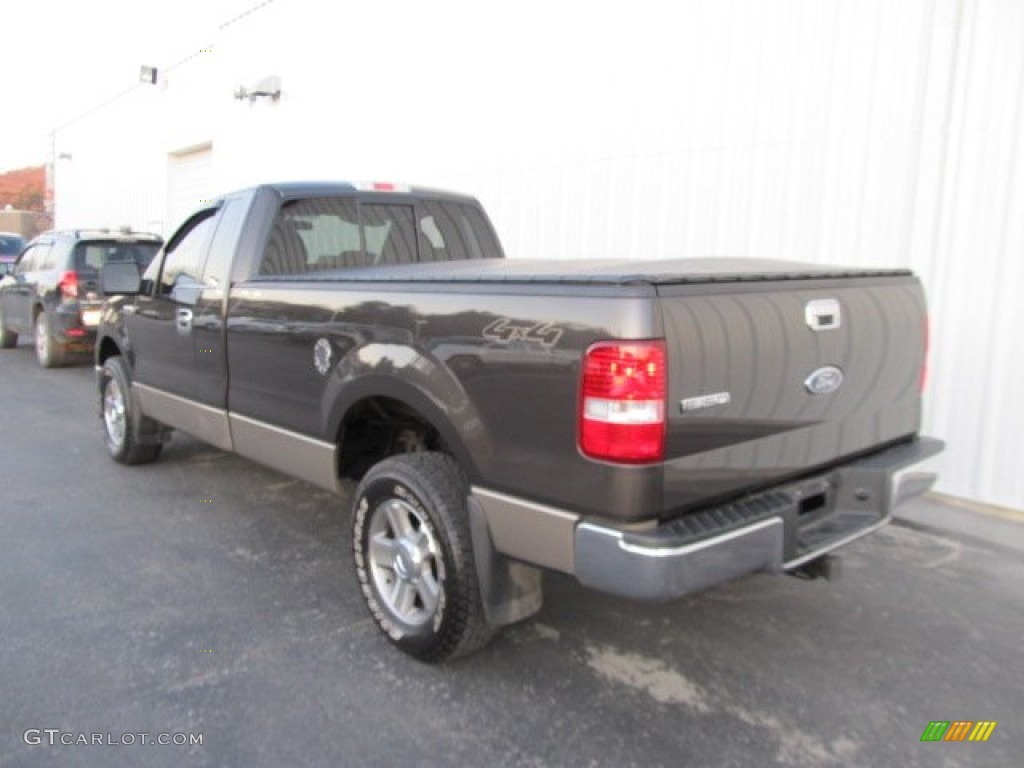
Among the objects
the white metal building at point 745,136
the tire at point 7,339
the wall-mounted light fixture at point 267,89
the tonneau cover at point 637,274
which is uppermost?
the wall-mounted light fixture at point 267,89

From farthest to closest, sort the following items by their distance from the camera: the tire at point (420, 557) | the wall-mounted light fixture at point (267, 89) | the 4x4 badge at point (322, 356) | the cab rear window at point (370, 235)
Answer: the wall-mounted light fixture at point (267, 89)
the cab rear window at point (370, 235)
the 4x4 badge at point (322, 356)
the tire at point (420, 557)

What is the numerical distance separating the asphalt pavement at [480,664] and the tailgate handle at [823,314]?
138 centimetres

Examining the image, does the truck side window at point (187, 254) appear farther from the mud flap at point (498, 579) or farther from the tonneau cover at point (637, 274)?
the mud flap at point (498, 579)

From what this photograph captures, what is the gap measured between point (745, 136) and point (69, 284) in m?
8.58

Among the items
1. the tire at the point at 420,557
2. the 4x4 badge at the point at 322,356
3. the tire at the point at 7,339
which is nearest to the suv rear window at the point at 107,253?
the tire at the point at 7,339

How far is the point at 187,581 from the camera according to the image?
13.7ft

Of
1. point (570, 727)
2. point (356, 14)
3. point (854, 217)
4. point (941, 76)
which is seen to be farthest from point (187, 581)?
point (356, 14)

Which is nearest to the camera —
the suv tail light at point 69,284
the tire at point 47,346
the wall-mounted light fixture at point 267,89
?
the suv tail light at point 69,284

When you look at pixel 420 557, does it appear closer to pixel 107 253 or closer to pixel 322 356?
pixel 322 356

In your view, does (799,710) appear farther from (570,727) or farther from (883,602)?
(883,602)

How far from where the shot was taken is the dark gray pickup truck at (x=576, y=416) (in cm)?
256

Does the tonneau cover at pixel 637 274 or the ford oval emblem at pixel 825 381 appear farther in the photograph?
the ford oval emblem at pixel 825 381

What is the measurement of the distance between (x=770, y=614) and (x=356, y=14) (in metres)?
9.94

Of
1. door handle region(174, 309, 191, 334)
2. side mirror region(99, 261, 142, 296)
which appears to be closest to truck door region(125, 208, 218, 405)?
door handle region(174, 309, 191, 334)
